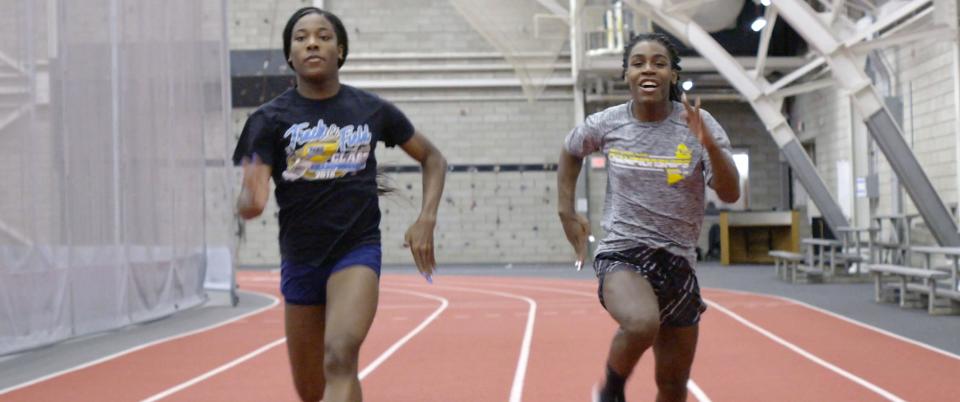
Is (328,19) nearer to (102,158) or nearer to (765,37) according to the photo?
(102,158)

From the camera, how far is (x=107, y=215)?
36.1ft

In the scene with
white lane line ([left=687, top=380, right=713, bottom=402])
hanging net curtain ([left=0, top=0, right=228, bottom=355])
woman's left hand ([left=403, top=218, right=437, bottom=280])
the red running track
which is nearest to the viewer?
woman's left hand ([left=403, top=218, right=437, bottom=280])

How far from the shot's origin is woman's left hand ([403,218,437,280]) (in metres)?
4.16

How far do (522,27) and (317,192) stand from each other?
16405mm

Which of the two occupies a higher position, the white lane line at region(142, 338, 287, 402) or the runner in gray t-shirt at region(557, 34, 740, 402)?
the runner in gray t-shirt at region(557, 34, 740, 402)

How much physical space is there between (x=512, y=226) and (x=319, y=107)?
2224cm

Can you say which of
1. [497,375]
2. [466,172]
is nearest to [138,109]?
[497,375]

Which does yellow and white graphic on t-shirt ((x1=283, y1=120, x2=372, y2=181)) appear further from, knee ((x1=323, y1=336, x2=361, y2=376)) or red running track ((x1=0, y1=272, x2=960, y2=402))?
red running track ((x1=0, y1=272, x2=960, y2=402))

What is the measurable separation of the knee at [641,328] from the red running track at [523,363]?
2450mm

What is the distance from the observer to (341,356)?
3803 mm

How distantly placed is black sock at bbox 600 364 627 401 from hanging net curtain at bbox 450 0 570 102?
15349mm

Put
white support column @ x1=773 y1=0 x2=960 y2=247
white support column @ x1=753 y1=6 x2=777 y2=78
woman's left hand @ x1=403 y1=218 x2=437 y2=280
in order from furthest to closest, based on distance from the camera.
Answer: white support column @ x1=753 y1=6 x2=777 y2=78 → white support column @ x1=773 y1=0 x2=960 y2=247 → woman's left hand @ x1=403 y1=218 x2=437 y2=280

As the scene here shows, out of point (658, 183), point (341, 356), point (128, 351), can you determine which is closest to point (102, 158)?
point (128, 351)

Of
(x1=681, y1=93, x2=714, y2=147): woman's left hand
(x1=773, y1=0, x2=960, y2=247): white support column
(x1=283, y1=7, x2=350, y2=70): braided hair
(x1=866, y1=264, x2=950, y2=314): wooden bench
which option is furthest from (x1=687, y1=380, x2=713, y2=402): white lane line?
(x1=773, y1=0, x2=960, y2=247): white support column
